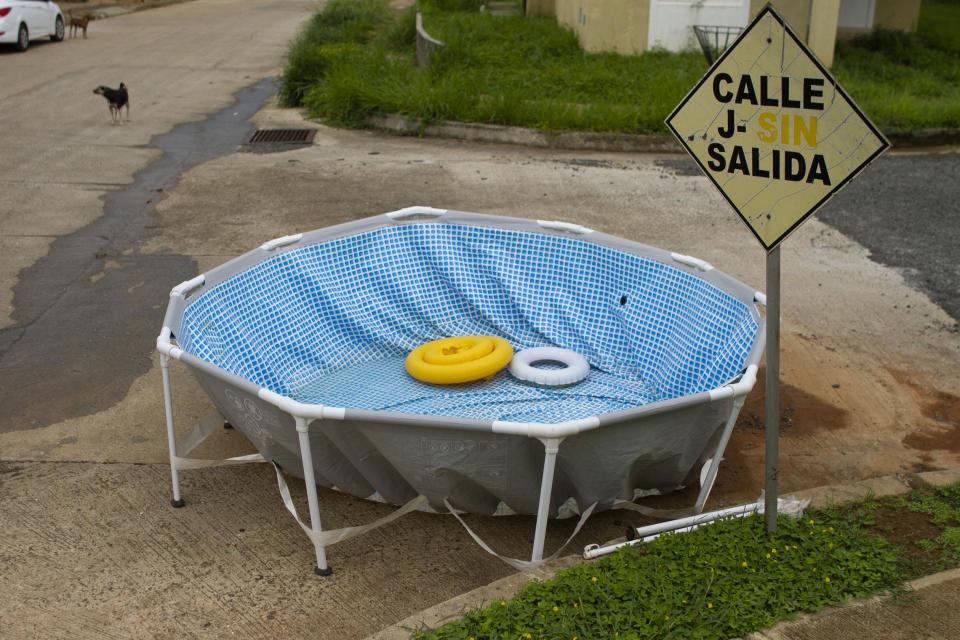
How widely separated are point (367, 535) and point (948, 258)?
5881 mm

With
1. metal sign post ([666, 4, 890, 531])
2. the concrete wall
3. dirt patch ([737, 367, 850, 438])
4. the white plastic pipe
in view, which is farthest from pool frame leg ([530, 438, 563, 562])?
the concrete wall

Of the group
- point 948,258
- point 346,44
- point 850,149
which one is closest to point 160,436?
point 850,149

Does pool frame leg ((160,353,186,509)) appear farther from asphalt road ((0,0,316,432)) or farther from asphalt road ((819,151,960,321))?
asphalt road ((819,151,960,321))

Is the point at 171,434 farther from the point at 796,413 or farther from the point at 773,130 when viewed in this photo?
the point at 796,413

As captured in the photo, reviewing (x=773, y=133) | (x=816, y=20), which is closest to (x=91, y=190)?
(x=773, y=133)

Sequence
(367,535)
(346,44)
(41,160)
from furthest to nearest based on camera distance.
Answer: (346,44) → (41,160) → (367,535)

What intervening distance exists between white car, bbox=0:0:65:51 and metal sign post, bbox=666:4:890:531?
18768 millimetres

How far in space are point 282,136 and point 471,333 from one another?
710cm

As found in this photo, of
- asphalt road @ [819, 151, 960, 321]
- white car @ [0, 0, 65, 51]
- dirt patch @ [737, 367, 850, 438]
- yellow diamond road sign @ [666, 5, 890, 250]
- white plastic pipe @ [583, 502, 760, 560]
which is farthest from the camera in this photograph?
white car @ [0, 0, 65, 51]

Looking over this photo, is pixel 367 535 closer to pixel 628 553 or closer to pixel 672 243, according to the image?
pixel 628 553

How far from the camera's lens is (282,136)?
12391mm

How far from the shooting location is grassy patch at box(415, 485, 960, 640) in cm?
338

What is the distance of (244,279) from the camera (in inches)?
215

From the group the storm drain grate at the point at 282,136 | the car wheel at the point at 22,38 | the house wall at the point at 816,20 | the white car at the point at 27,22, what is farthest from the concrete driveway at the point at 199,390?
the car wheel at the point at 22,38
